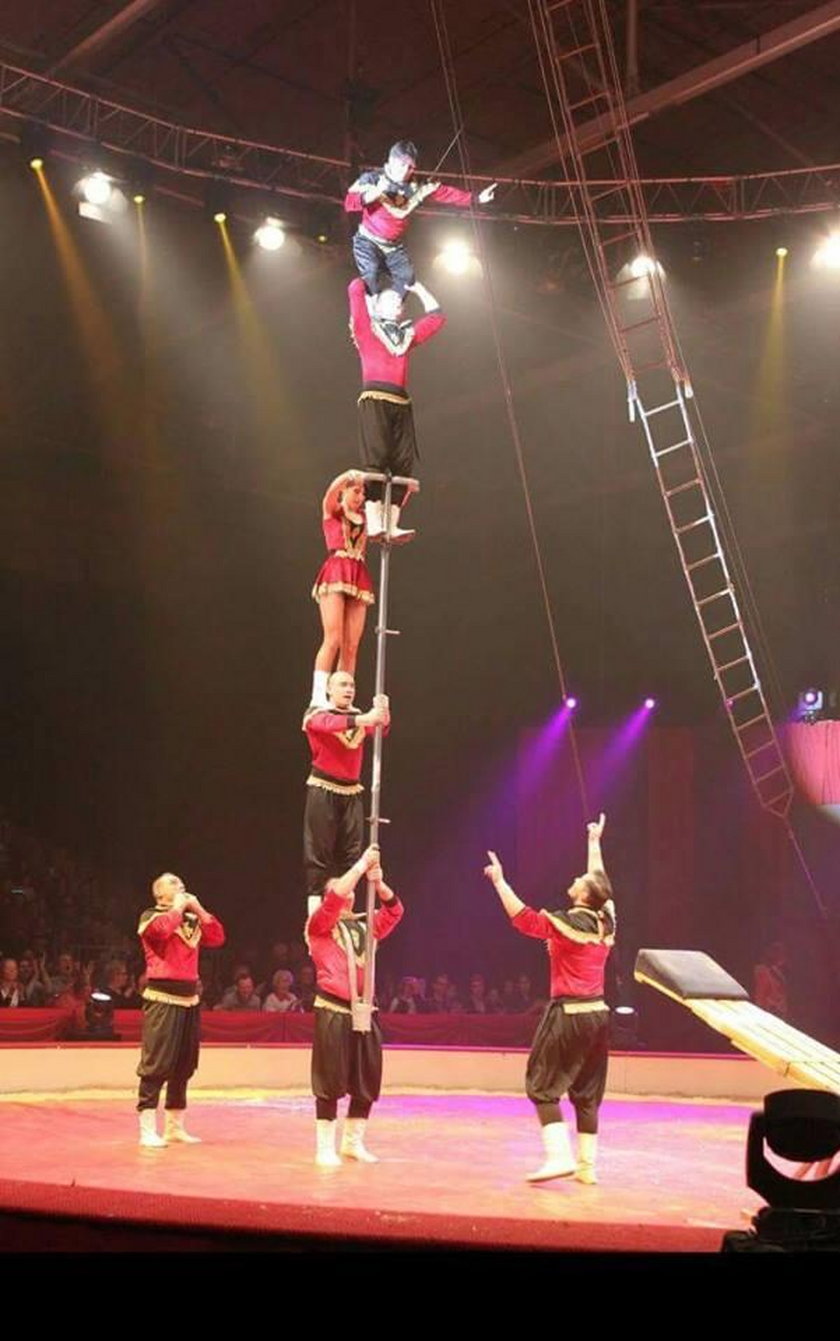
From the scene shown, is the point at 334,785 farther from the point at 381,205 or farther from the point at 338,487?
the point at 381,205

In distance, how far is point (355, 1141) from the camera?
8.38m

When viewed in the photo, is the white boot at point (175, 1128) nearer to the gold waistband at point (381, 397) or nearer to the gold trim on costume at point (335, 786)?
the gold trim on costume at point (335, 786)

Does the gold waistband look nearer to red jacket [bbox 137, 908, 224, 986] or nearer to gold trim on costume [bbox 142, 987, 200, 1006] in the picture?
red jacket [bbox 137, 908, 224, 986]

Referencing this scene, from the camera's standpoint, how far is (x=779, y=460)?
58.0 ft

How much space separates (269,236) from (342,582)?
694 centimetres

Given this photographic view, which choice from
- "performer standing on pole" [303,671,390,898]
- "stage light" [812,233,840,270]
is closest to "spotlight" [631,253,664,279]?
"stage light" [812,233,840,270]

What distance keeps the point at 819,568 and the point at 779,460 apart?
1446 millimetres

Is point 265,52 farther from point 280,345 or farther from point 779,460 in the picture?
point 779,460

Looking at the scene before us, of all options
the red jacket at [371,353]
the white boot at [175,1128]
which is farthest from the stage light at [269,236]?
the white boot at [175,1128]

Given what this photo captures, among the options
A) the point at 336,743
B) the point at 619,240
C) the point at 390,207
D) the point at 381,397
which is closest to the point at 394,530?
the point at 381,397

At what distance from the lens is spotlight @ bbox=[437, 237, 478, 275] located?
14.7 m

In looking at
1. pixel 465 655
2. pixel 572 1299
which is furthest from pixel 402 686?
pixel 572 1299

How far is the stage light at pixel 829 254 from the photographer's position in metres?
13.8

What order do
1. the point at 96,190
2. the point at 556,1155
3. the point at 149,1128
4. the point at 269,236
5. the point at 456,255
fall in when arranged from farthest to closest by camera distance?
the point at 456,255 → the point at 269,236 → the point at 96,190 → the point at 149,1128 → the point at 556,1155
